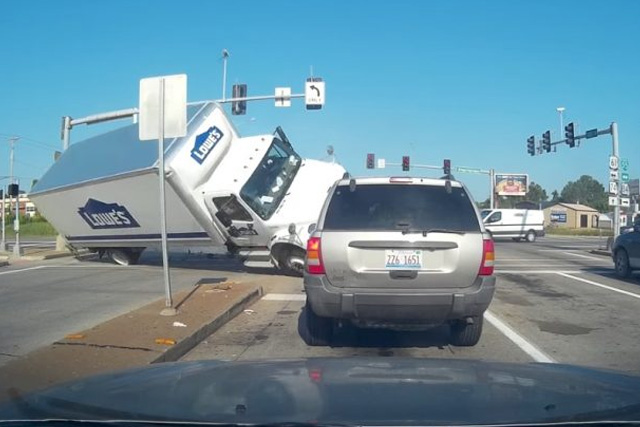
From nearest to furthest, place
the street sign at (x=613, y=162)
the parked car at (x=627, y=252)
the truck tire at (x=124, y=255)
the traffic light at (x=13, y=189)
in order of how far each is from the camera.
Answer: the parked car at (x=627, y=252) → the truck tire at (x=124, y=255) → the traffic light at (x=13, y=189) → the street sign at (x=613, y=162)

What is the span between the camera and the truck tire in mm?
20312

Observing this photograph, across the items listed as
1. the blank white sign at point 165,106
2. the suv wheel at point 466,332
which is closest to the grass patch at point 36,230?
the blank white sign at point 165,106

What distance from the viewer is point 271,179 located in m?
17.0

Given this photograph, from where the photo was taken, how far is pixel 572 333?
892 centimetres

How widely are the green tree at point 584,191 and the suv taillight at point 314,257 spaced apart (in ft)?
592

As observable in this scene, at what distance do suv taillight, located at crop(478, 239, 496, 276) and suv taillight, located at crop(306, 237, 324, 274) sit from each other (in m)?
1.61

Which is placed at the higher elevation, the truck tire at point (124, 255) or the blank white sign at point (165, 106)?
the blank white sign at point (165, 106)

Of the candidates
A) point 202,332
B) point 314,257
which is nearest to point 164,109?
point 202,332

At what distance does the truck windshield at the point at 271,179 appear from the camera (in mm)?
16438

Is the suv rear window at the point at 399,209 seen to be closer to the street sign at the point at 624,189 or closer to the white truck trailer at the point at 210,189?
the white truck trailer at the point at 210,189

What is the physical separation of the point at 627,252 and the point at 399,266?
38.8 ft

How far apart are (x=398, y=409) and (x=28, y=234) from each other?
67.1 metres

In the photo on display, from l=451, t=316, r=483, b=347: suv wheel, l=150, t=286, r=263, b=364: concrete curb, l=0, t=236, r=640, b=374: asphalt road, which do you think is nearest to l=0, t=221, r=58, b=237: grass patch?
l=0, t=236, r=640, b=374: asphalt road

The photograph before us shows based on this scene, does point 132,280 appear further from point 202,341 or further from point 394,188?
point 394,188
